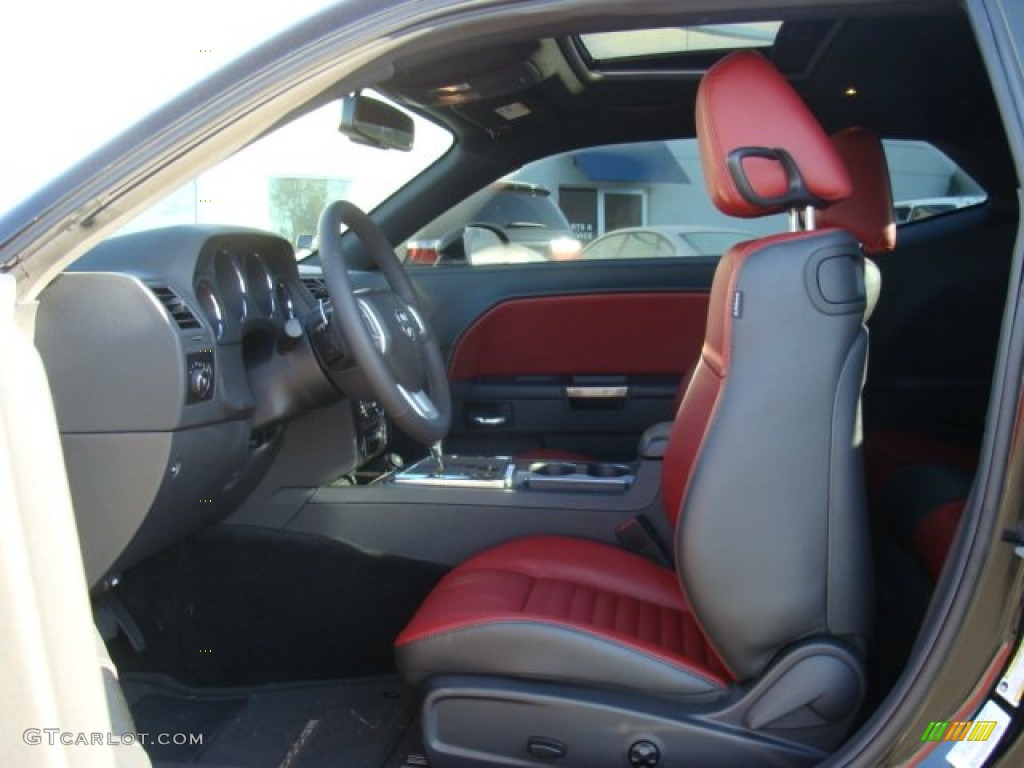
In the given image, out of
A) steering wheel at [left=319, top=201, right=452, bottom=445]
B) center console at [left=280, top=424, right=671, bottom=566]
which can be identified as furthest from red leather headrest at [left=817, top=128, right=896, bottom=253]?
steering wheel at [left=319, top=201, right=452, bottom=445]

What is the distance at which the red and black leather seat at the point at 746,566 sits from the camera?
1.40 m

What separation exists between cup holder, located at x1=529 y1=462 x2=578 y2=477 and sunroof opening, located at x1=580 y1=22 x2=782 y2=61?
1.11 metres

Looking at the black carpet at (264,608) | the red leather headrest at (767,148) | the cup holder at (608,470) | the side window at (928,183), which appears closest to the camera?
the red leather headrest at (767,148)

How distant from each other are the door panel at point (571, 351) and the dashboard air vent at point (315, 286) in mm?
836

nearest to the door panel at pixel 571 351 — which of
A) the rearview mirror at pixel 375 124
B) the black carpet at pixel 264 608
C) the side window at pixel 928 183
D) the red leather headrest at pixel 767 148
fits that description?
the side window at pixel 928 183

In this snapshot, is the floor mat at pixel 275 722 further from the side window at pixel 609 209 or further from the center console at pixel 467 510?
the side window at pixel 609 209

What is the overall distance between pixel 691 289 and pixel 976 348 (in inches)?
36.0

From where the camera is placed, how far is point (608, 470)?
7.65 feet

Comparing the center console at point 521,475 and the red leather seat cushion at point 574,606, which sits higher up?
the center console at point 521,475

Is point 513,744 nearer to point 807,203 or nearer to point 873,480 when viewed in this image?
point 807,203

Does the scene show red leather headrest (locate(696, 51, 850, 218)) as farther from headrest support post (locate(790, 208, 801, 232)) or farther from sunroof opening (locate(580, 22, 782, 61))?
sunroof opening (locate(580, 22, 782, 61))

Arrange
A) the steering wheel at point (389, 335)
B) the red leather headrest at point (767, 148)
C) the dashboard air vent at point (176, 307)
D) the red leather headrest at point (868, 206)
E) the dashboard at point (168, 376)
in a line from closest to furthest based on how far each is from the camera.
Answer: the red leather headrest at point (767, 148), the dashboard at point (168, 376), the dashboard air vent at point (176, 307), the steering wheel at point (389, 335), the red leather headrest at point (868, 206)

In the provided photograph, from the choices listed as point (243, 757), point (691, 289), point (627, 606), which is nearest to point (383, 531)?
point (243, 757)

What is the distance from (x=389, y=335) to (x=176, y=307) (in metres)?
0.46
